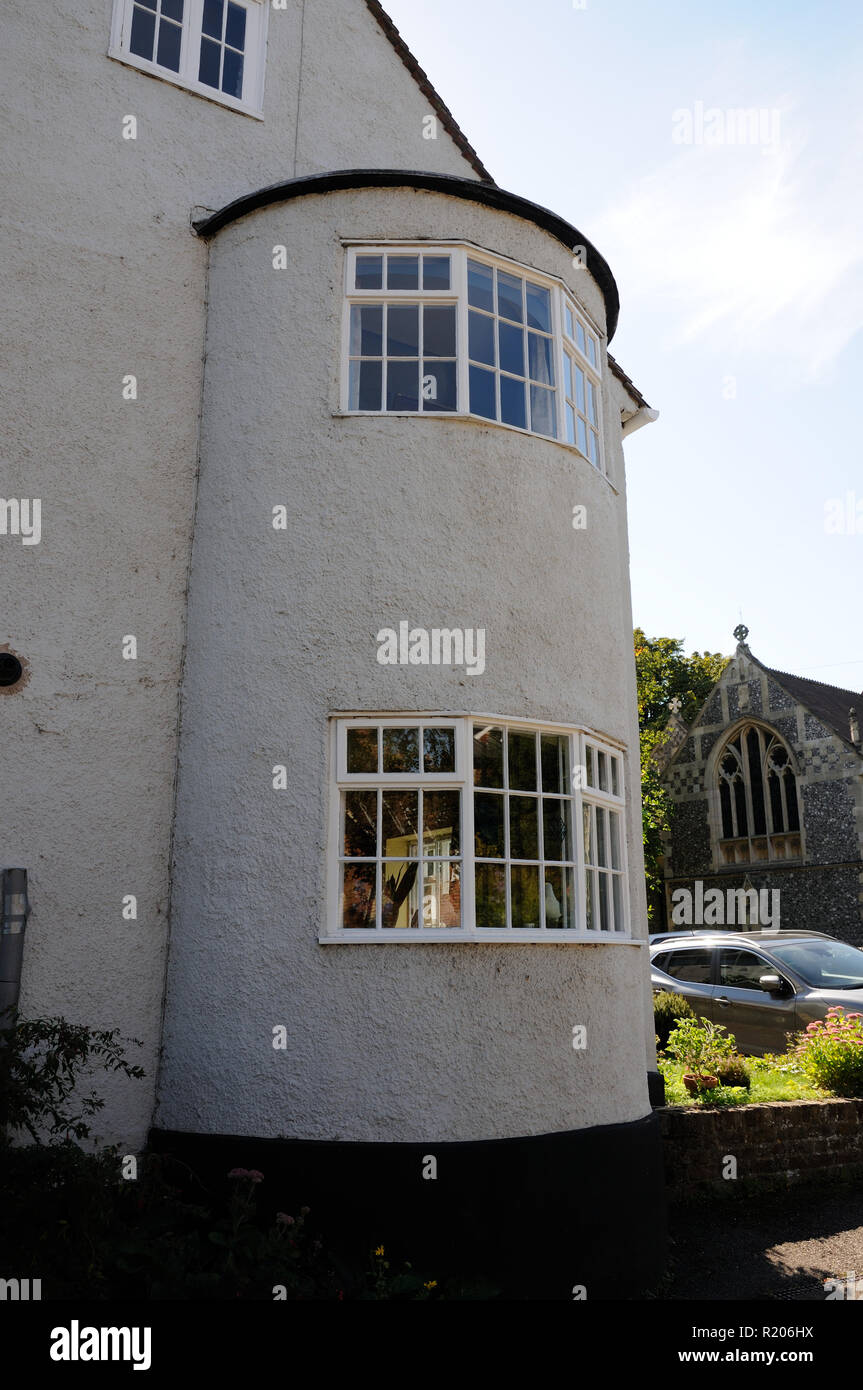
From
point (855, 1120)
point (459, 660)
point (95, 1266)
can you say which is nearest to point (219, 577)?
point (459, 660)

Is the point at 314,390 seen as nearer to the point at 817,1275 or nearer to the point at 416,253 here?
the point at 416,253

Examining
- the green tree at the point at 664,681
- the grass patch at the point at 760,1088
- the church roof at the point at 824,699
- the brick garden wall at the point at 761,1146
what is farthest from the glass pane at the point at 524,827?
the green tree at the point at 664,681

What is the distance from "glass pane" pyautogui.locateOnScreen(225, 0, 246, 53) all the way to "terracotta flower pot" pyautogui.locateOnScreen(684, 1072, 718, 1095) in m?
9.72

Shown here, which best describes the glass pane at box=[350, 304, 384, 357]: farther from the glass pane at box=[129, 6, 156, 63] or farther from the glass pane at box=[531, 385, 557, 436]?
the glass pane at box=[129, 6, 156, 63]

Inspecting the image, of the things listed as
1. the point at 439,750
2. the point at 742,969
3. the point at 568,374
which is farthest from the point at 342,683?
the point at 742,969

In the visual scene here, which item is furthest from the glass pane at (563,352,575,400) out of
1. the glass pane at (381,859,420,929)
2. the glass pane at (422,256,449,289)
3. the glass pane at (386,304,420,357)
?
the glass pane at (381,859,420,929)

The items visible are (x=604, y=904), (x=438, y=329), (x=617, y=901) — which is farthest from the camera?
(x=438, y=329)

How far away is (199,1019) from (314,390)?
4.30 meters

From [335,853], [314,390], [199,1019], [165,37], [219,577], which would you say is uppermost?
[165,37]

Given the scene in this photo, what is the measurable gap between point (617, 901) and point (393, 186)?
5.47 metres

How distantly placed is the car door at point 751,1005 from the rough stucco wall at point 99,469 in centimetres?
805

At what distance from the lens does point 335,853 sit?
650 cm

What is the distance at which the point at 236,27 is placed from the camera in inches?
353

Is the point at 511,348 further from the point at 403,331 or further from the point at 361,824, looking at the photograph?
the point at 361,824
